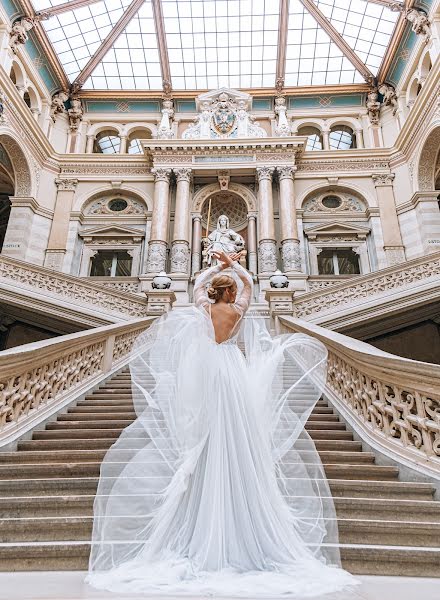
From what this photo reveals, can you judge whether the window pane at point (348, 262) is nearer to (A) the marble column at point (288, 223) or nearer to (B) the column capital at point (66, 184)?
(A) the marble column at point (288, 223)

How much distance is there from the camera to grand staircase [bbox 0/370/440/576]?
2.20 m

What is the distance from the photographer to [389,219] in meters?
16.2

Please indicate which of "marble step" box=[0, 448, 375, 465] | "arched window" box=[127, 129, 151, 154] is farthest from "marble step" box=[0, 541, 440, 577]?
"arched window" box=[127, 129, 151, 154]

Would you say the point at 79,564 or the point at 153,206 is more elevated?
the point at 153,206

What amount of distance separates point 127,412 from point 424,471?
3.10m

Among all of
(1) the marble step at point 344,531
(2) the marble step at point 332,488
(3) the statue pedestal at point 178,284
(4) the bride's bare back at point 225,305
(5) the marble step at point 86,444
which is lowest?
(1) the marble step at point 344,531

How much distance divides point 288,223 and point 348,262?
11.3 ft

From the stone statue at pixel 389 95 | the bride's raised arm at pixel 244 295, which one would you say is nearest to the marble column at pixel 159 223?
the stone statue at pixel 389 95

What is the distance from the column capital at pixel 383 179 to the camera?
17.0 metres

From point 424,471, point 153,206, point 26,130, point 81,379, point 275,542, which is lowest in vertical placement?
point 275,542

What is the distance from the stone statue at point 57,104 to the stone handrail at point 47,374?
1613 cm

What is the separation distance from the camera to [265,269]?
1505 cm

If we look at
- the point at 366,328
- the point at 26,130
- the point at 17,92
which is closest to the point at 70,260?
the point at 26,130

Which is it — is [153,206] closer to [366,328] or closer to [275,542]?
[366,328]
